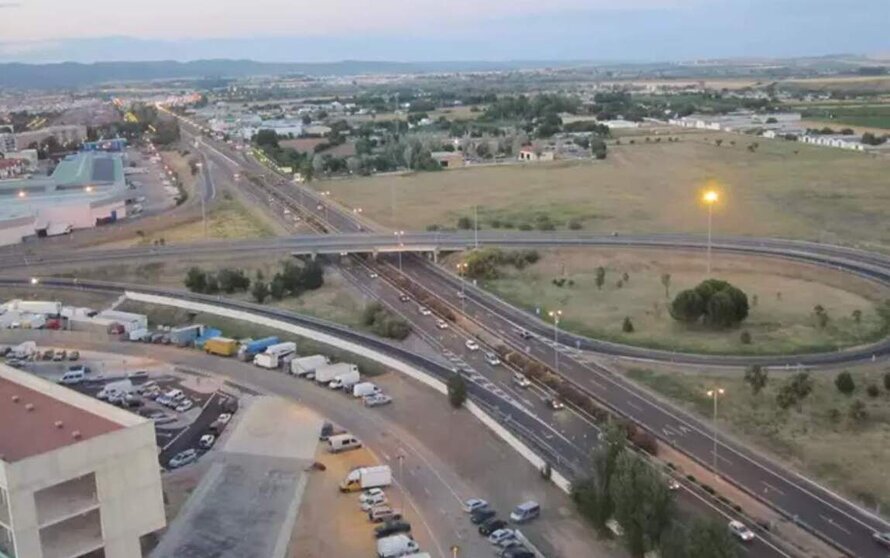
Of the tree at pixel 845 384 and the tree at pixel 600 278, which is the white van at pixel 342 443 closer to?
the tree at pixel 845 384

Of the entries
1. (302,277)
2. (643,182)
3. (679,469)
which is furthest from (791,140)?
(679,469)

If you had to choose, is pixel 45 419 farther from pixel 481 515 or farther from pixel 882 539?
pixel 882 539

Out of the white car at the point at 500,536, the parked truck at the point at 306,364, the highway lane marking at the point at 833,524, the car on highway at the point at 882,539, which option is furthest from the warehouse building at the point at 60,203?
the car on highway at the point at 882,539

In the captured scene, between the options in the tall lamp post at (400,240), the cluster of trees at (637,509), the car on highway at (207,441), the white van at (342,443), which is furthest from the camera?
the tall lamp post at (400,240)

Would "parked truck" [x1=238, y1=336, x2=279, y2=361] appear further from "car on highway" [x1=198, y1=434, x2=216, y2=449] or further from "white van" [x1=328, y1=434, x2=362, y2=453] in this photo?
"white van" [x1=328, y1=434, x2=362, y2=453]

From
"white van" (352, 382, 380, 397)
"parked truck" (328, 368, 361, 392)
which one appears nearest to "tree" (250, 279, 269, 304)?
"parked truck" (328, 368, 361, 392)

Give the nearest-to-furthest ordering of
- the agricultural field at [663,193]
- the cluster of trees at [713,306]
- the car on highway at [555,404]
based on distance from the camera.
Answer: the car on highway at [555,404], the cluster of trees at [713,306], the agricultural field at [663,193]

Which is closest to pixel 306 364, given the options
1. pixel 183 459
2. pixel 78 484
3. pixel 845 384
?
pixel 183 459
